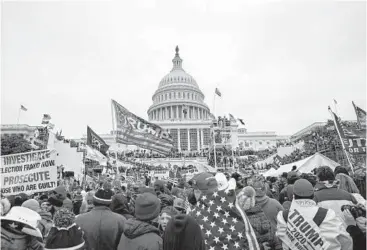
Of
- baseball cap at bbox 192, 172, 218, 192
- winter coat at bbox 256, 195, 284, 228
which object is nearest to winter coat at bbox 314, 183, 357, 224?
winter coat at bbox 256, 195, 284, 228

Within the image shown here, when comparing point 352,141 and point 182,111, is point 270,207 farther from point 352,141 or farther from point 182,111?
point 182,111

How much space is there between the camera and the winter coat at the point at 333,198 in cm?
416

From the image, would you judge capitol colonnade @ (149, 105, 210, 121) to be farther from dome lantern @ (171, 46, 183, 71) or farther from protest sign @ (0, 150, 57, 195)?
protest sign @ (0, 150, 57, 195)

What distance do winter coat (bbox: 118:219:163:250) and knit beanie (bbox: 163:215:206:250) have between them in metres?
0.43

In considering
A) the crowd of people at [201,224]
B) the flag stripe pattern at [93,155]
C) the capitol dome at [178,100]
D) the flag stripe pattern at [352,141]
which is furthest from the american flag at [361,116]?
the capitol dome at [178,100]

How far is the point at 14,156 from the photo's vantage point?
25.6 feet

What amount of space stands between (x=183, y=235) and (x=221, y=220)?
0.81m

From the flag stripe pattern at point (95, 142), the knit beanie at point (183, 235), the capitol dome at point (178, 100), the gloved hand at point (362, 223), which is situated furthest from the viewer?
the capitol dome at point (178, 100)

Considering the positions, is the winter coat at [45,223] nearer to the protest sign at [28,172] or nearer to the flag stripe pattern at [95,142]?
the protest sign at [28,172]

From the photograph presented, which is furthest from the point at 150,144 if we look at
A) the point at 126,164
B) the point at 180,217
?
the point at 126,164

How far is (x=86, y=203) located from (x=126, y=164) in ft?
118

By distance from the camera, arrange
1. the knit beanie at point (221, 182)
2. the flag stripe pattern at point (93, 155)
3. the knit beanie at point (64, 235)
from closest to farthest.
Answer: the knit beanie at point (64, 235)
the knit beanie at point (221, 182)
the flag stripe pattern at point (93, 155)

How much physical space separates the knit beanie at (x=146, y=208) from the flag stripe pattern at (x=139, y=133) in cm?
1011

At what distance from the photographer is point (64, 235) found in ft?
10.2
